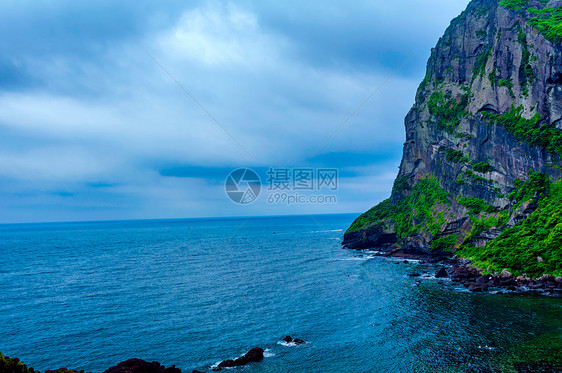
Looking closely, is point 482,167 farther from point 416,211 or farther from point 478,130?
point 416,211

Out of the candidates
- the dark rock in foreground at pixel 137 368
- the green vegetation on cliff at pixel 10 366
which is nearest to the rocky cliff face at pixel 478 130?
the dark rock in foreground at pixel 137 368

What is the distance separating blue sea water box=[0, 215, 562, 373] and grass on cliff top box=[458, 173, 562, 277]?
10666 mm

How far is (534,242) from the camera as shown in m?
63.2

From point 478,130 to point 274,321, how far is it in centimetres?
7996

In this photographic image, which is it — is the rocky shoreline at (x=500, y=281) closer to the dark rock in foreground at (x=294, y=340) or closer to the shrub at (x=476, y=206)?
the shrub at (x=476, y=206)

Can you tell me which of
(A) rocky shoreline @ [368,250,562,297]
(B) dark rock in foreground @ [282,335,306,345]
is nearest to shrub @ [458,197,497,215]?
(A) rocky shoreline @ [368,250,562,297]

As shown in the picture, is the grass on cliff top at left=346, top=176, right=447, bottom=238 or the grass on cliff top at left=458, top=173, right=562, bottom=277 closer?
the grass on cliff top at left=458, top=173, right=562, bottom=277

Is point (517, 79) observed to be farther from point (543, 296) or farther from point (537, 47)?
point (543, 296)

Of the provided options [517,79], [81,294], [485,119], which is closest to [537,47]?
[517,79]

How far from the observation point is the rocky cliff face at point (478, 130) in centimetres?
8025

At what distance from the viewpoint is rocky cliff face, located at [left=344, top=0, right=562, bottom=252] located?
8025 cm

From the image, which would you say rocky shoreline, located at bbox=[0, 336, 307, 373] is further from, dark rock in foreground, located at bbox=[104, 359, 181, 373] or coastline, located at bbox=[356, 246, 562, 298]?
coastline, located at bbox=[356, 246, 562, 298]

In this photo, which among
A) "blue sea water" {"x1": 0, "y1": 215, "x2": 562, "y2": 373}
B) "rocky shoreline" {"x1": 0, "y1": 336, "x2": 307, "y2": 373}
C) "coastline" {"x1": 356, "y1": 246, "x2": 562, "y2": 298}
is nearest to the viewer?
"rocky shoreline" {"x1": 0, "y1": 336, "x2": 307, "y2": 373}

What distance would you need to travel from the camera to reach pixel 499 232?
7850 centimetres
